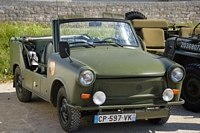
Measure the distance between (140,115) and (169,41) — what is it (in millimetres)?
2835

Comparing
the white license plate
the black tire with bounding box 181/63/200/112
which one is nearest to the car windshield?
the black tire with bounding box 181/63/200/112

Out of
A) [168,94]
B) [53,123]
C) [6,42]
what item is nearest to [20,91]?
[53,123]

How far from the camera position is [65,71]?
5.80 m

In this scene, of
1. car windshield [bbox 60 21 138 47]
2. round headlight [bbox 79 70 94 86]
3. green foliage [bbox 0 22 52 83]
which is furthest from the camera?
green foliage [bbox 0 22 52 83]

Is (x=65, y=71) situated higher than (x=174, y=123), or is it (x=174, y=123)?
(x=65, y=71)

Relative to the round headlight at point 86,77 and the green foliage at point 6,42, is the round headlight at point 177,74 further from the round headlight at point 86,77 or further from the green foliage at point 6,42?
the green foliage at point 6,42

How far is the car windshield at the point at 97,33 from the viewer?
263 inches

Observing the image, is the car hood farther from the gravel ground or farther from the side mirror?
the gravel ground

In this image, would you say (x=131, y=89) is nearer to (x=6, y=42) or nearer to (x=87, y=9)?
(x=6, y=42)

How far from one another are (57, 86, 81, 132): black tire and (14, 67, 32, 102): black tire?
197cm

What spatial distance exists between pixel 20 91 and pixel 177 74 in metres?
3.29

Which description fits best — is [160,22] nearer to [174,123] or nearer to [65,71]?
[174,123]

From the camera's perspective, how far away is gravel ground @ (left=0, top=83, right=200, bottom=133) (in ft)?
20.3

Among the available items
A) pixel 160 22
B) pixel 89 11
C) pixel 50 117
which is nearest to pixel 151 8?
pixel 89 11
